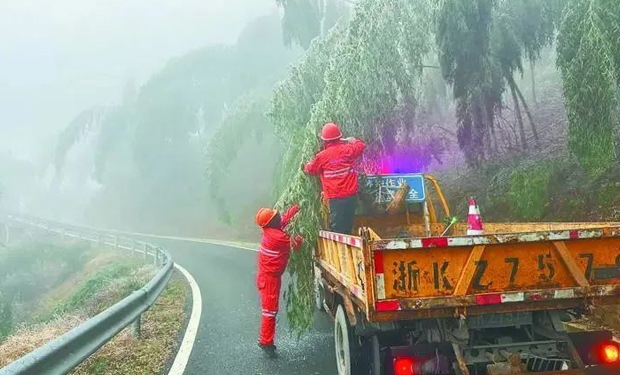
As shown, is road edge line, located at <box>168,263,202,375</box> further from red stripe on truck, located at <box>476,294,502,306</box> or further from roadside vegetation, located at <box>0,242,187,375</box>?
red stripe on truck, located at <box>476,294,502,306</box>

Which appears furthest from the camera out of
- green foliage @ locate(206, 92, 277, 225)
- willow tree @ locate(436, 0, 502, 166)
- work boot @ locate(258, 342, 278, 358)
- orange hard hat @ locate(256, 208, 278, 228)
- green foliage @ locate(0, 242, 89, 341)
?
green foliage @ locate(0, 242, 89, 341)

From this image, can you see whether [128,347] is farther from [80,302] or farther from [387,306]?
[80,302]

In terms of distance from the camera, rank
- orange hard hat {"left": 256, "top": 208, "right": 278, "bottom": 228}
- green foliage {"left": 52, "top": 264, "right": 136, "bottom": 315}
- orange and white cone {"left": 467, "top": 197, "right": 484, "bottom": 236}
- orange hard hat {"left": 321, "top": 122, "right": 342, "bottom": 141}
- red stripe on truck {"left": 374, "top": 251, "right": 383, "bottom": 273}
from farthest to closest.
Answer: green foliage {"left": 52, "top": 264, "right": 136, "bottom": 315} → orange hard hat {"left": 321, "top": 122, "right": 342, "bottom": 141} → orange hard hat {"left": 256, "top": 208, "right": 278, "bottom": 228} → orange and white cone {"left": 467, "top": 197, "right": 484, "bottom": 236} → red stripe on truck {"left": 374, "top": 251, "right": 383, "bottom": 273}

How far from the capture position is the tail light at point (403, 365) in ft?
13.8

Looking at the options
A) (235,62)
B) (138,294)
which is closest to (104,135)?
(235,62)

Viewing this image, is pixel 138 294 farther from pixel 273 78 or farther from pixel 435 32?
pixel 273 78

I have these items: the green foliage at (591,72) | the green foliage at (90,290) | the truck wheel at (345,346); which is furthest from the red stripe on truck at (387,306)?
the green foliage at (90,290)

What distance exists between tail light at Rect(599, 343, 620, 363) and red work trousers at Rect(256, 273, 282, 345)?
11.3 feet

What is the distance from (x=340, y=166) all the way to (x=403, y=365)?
3157mm

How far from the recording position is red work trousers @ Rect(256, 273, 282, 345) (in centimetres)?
657

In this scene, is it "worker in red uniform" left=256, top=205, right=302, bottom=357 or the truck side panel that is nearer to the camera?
the truck side panel

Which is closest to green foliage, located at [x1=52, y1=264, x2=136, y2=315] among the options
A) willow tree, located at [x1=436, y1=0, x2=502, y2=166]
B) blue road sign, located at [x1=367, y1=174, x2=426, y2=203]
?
blue road sign, located at [x1=367, y1=174, x2=426, y2=203]

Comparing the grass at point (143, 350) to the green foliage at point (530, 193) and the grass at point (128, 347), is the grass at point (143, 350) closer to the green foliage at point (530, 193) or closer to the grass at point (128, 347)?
the grass at point (128, 347)

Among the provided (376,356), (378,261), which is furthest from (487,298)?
(376,356)
